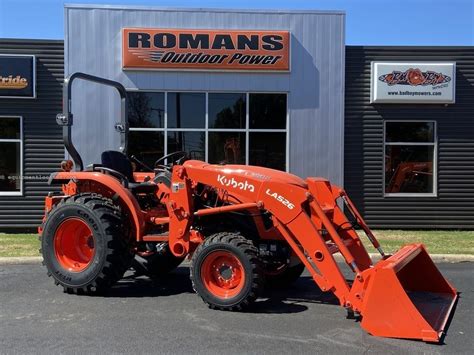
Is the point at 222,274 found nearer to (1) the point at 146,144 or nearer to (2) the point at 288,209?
(2) the point at 288,209

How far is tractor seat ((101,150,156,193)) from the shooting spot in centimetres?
658

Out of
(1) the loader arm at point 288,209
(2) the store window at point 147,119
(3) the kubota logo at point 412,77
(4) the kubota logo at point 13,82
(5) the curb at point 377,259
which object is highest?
(3) the kubota logo at point 412,77

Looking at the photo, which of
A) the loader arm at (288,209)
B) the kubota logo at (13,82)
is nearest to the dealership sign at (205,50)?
the kubota logo at (13,82)

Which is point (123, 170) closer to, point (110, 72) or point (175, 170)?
point (175, 170)

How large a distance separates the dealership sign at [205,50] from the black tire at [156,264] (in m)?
6.60

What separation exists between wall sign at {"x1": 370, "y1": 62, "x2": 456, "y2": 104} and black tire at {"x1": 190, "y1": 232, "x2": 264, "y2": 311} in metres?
8.64

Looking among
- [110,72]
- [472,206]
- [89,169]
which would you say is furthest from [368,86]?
[89,169]

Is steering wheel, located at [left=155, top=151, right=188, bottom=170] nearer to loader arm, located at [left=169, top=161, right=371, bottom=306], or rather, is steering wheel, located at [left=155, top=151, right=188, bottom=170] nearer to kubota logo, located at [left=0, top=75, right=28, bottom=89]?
loader arm, located at [left=169, top=161, right=371, bottom=306]

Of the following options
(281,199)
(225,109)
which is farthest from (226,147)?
(281,199)

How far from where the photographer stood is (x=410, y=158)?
13516mm

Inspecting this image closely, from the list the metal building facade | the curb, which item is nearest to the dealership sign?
the metal building facade

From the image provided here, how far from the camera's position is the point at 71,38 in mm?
12742

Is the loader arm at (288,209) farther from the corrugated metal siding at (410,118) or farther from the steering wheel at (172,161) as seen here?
the corrugated metal siding at (410,118)

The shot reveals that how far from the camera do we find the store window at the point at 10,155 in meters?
13.0
